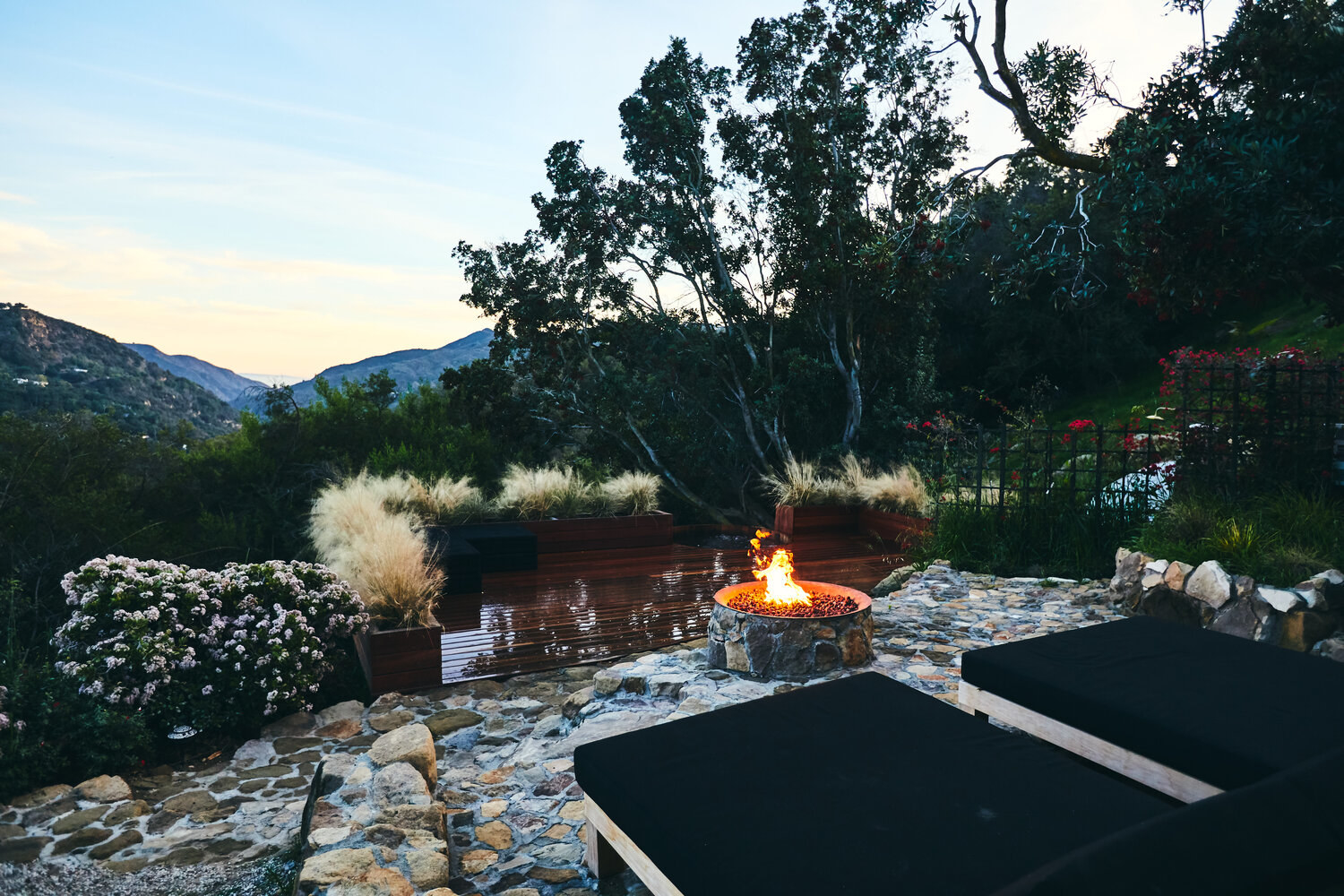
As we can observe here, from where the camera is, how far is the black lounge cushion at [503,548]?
6.84m

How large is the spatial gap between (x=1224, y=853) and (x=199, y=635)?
432 centimetres

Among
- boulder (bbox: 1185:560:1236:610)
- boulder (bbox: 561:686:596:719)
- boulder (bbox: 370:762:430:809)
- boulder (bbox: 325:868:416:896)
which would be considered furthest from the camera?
boulder (bbox: 1185:560:1236:610)

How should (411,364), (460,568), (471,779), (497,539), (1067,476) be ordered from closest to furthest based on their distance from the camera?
(471,779), (460,568), (1067,476), (497,539), (411,364)

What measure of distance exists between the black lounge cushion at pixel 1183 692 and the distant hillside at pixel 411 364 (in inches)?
370

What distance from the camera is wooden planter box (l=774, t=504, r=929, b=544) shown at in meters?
8.22

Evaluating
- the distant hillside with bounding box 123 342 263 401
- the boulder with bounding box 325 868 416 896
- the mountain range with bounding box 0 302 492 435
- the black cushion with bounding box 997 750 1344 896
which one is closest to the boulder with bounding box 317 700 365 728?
the boulder with bounding box 325 868 416 896

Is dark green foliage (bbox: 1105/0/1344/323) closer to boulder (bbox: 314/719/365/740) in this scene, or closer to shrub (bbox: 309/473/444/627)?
shrub (bbox: 309/473/444/627)

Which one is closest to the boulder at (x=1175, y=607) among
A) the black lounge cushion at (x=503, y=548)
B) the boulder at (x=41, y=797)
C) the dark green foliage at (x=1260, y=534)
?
the dark green foliage at (x=1260, y=534)

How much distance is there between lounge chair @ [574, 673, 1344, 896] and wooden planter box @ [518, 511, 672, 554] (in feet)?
17.5

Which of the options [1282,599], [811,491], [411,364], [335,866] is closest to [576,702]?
[335,866]

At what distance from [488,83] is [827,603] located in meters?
8.44

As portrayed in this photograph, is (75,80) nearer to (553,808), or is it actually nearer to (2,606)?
(2,606)

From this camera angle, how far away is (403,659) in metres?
4.27

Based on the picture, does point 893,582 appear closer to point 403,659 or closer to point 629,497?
point 629,497
